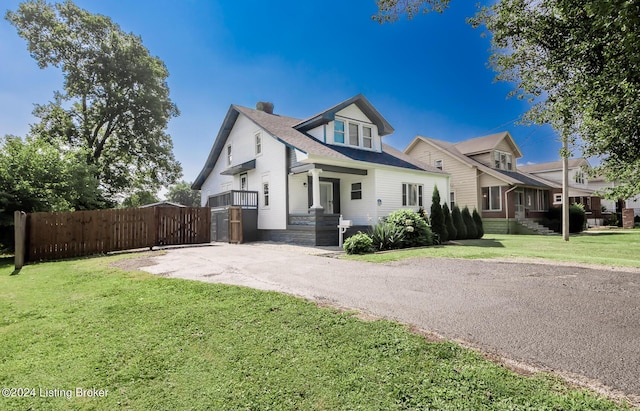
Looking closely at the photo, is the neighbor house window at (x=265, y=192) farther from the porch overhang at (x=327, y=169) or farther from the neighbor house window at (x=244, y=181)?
the porch overhang at (x=327, y=169)

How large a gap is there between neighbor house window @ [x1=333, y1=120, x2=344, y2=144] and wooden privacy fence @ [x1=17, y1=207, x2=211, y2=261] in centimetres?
822

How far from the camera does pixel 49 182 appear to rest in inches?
537

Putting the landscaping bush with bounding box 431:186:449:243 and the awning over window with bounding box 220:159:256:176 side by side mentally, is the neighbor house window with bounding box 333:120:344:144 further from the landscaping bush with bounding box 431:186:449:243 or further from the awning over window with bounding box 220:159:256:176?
the landscaping bush with bounding box 431:186:449:243

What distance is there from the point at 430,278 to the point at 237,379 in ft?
15.7

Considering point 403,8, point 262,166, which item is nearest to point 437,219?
point 262,166

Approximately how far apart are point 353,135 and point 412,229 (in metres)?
7.54

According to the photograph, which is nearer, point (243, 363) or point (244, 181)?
point (243, 363)

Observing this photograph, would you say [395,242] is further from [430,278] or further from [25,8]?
[25,8]

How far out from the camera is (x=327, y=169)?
14.7 meters

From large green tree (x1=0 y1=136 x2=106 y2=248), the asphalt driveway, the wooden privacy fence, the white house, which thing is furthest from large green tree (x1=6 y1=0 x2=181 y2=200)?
the asphalt driveway

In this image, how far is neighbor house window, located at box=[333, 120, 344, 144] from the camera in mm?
17094

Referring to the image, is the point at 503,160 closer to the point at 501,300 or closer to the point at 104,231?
the point at 501,300

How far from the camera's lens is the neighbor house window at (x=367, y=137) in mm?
18344

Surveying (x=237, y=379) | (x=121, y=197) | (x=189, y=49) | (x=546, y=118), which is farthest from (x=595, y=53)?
(x=121, y=197)
